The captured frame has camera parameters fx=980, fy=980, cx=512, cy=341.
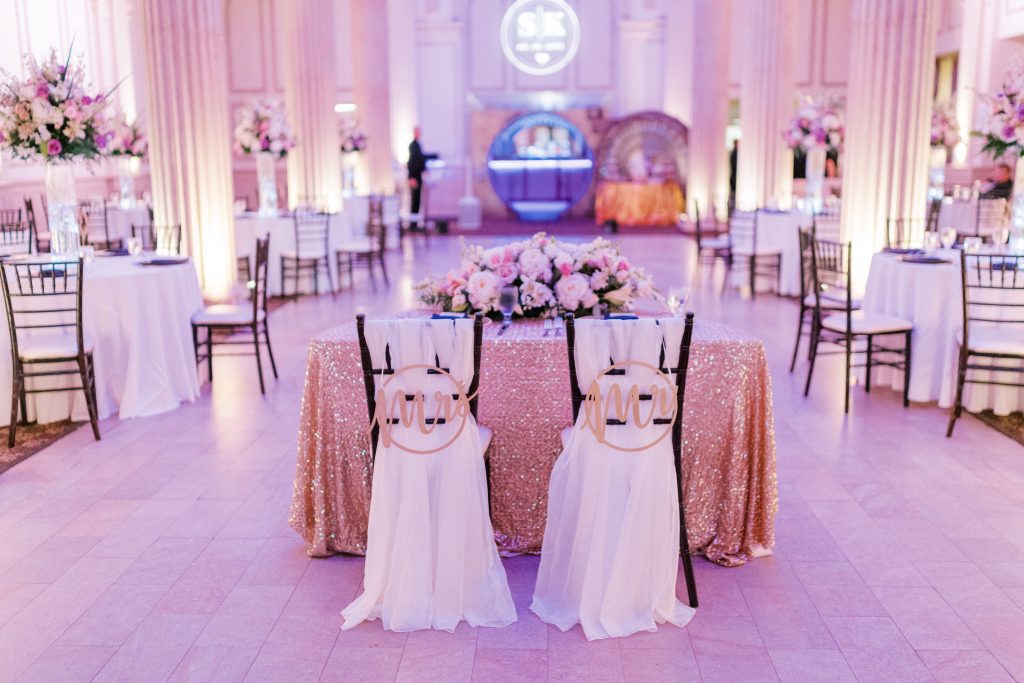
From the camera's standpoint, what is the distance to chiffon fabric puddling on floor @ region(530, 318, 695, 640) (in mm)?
3051

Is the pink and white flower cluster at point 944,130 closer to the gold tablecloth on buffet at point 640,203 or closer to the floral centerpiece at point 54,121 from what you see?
the gold tablecloth on buffet at point 640,203

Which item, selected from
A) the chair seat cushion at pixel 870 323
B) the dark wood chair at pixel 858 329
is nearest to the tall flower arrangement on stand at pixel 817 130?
the dark wood chair at pixel 858 329

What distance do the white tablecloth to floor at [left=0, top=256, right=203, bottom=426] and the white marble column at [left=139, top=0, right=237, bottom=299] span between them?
2.17m

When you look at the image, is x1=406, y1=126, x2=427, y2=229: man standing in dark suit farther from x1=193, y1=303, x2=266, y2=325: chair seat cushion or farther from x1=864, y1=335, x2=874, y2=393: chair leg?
x1=864, y1=335, x2=874, y2=393: chair leg

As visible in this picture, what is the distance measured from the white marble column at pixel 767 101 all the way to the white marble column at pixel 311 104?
5160 mm

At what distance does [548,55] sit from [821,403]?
15.4 metres

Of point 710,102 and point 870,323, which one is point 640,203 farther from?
point 870,323

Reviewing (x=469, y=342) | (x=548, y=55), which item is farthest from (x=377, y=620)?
(x=548, y=55)

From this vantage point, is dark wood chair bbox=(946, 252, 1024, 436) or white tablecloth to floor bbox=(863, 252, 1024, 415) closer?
dark wood chair bbox=(946, 252, 1024, 436)

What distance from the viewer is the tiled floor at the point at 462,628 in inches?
116

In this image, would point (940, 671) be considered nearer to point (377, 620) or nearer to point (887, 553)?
point (887, 553)

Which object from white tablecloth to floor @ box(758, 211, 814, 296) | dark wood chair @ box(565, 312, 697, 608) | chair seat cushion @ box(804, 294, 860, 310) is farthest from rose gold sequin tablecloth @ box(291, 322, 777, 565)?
white tablecloth to floor @ box(758, 211, 814, 296)

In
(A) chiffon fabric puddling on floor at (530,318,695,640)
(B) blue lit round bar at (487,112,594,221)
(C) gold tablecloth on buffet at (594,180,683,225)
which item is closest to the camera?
(A) chiffon fabric puddling on floor at (530,318,695,640)

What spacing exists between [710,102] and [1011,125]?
10543 millimetres
